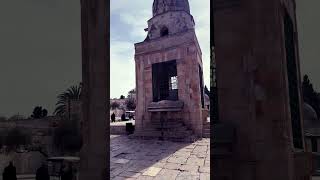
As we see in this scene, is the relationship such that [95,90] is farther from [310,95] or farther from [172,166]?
[310,95]

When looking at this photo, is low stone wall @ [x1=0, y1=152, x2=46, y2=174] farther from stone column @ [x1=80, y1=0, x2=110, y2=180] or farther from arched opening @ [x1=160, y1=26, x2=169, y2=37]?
stone column @ [x1=80, y1=0, x2=110, y2=180]

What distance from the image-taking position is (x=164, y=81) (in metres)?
19.5

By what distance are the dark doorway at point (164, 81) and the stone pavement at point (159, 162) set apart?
5697mm

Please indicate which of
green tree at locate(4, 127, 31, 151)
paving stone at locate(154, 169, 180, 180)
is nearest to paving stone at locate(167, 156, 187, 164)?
paving stone at locate(154, 169, 180, 180)

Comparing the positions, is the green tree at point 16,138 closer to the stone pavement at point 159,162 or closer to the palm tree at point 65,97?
the palm tree at point 65,97

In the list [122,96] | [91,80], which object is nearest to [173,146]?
[91,80]

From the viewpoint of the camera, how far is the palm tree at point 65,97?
24625mm

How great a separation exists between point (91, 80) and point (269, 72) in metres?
3.06

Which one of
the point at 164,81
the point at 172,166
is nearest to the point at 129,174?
the point at 172,166

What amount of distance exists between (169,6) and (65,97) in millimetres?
13372

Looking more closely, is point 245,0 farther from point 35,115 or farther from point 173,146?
point 35,115

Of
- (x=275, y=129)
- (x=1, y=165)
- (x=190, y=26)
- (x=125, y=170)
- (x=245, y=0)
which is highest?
(x=190, y=26)

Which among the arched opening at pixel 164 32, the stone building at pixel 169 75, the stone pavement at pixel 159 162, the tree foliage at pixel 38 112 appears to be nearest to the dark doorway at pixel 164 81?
the stone building at pixel 169 75

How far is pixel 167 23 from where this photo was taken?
19.7m
